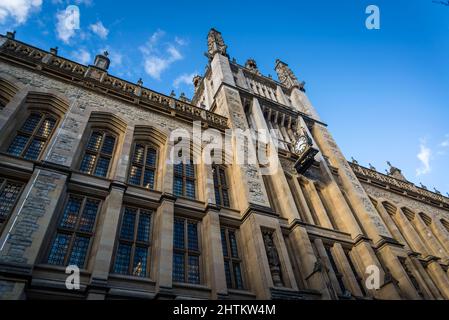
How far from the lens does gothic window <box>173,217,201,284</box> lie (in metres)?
9.83

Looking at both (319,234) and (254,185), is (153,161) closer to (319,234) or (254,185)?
(254,185)

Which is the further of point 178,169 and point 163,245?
point 178,169

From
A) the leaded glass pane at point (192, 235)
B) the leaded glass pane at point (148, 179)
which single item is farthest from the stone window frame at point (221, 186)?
the leaded glass pane at point (148, 179)

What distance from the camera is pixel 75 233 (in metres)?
9.12

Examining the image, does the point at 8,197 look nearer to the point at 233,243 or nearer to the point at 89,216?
the point at 89,216

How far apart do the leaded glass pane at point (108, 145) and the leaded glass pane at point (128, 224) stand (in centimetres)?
317

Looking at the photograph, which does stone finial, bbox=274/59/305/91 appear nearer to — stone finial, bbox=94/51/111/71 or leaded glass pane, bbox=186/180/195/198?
stone finial, bbox=94/51/111/71

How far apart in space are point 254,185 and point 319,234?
147 inches

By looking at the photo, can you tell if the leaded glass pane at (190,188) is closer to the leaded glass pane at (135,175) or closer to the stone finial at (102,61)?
the leaded glass pane at (135,175)

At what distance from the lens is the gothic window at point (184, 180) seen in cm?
1272

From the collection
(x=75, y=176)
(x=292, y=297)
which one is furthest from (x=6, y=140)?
(x=292, y=297)

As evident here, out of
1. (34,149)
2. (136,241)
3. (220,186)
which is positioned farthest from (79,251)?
(220,186)

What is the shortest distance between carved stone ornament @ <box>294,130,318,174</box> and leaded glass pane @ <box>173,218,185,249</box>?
7.85 metres

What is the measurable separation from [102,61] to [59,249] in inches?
443
